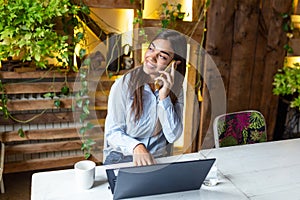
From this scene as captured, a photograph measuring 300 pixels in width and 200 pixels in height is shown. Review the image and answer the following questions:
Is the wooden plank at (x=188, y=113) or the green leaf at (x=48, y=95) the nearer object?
the wooden plank at (x=188, y=113)

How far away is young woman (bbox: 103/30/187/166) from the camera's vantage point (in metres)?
1.25

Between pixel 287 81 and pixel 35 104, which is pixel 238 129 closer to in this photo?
pixel 287 81

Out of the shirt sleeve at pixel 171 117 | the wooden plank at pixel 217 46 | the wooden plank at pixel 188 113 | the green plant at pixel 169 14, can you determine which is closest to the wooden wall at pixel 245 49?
the wooden plank at pixel 217 46

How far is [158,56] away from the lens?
123 centimetres

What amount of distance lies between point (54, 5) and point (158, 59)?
3.47 ft

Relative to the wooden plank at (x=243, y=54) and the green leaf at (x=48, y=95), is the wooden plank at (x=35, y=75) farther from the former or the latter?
the wooden plank at (x=243, y=54)

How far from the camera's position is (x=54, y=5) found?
199 cm

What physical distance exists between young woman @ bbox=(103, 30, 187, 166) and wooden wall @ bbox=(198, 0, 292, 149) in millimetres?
1014

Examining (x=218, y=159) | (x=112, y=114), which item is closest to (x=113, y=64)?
(x=112, y=114)

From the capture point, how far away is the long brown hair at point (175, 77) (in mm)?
1264

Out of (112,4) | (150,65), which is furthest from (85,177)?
(112,4)

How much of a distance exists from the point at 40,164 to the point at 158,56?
1616mm

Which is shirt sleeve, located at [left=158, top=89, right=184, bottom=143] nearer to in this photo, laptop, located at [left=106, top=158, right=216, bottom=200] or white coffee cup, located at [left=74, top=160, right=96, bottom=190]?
laptop, located at [left=106, top=158, right=216, bottom=200]

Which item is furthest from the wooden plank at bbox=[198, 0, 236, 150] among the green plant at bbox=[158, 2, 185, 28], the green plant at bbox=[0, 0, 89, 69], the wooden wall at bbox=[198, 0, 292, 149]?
the green plant at bbox=[0, 0, 89, 69]
